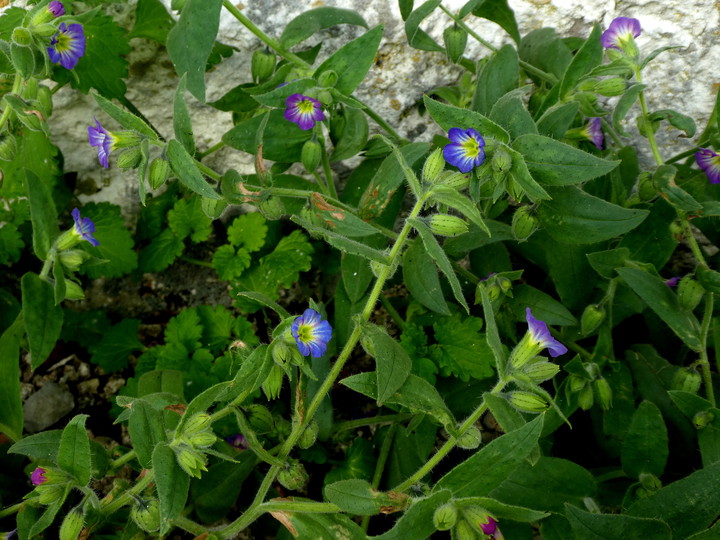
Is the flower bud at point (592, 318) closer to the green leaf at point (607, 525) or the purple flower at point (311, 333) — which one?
the green leaf at point (607, 525)

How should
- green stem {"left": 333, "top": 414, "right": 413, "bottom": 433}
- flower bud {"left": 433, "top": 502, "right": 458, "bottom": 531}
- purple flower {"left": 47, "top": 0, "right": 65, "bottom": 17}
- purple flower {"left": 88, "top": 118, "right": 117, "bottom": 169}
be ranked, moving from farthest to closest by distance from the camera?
green stem {"left": 333, "top": 414, "right": 413, "bottom": 433} → purple flower {"left": 47, "top": 0, "right": 65, "bottom": 17} → purple flower {"left": 88, "top": 118, "right": 117, "bottom": 169} → flower bud {"left": 433, "top": 502, "right": 458, "bottom": 531}

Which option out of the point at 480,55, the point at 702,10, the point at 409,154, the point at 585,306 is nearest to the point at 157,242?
the point at 409,154

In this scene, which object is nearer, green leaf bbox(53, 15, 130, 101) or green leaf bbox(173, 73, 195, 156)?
green leaf bbox(173, 73, 195, 156)

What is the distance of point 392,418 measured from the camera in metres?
2.37

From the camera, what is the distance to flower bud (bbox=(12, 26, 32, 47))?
204 centimetres

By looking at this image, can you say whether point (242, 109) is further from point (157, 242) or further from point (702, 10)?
point (702, 10)

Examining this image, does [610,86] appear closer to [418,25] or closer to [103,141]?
[418,25]

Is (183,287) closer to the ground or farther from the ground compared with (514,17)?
closer to the ground

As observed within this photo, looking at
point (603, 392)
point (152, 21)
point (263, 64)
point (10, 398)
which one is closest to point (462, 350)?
point (603, 392)

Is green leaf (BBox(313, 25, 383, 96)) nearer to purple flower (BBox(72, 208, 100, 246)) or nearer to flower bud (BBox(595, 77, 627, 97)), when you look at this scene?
flower bud (BBox(595, 77, 627, 97))

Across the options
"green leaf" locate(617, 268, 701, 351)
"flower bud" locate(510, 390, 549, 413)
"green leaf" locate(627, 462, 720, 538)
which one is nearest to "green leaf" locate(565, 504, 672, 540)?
"green leaf" locate(627, 462, 720, 538)

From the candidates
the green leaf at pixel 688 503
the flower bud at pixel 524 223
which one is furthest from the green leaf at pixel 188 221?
the green leaf at pixel 688 503

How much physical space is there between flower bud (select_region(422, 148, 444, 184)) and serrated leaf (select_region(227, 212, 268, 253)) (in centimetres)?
100

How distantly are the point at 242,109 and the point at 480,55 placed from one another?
941 mm
